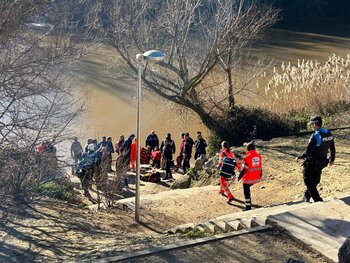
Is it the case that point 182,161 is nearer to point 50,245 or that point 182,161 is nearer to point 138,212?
point 138,212

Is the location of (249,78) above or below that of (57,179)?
above

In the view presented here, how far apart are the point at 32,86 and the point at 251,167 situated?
14.8 ft

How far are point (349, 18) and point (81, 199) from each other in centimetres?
4973

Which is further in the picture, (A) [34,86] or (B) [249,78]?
(B) [249,78]

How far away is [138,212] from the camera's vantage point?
36.4 feet

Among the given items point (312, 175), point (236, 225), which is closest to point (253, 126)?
point (312, 175)

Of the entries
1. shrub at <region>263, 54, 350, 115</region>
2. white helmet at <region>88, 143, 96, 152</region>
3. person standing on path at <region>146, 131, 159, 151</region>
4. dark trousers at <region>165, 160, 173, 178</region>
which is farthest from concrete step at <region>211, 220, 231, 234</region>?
shrub at <region>263, 54, 350, 115</region>

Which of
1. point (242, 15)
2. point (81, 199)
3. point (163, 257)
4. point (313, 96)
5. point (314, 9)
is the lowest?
point (81, 199)

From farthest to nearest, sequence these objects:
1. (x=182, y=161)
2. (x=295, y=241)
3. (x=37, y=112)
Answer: (x=182, y=161), (x=37, y=112), (x=295, y=241)

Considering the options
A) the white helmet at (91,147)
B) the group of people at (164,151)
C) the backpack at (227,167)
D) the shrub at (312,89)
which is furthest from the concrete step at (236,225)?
the shrub at (312,89)

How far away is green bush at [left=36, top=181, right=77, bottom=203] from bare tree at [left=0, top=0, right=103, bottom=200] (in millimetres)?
2175

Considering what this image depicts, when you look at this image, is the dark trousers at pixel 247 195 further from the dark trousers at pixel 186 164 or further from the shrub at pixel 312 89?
the shrub at pixel 312 89

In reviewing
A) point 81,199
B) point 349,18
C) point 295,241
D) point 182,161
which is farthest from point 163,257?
point 349,18

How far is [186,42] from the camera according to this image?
19.2m
